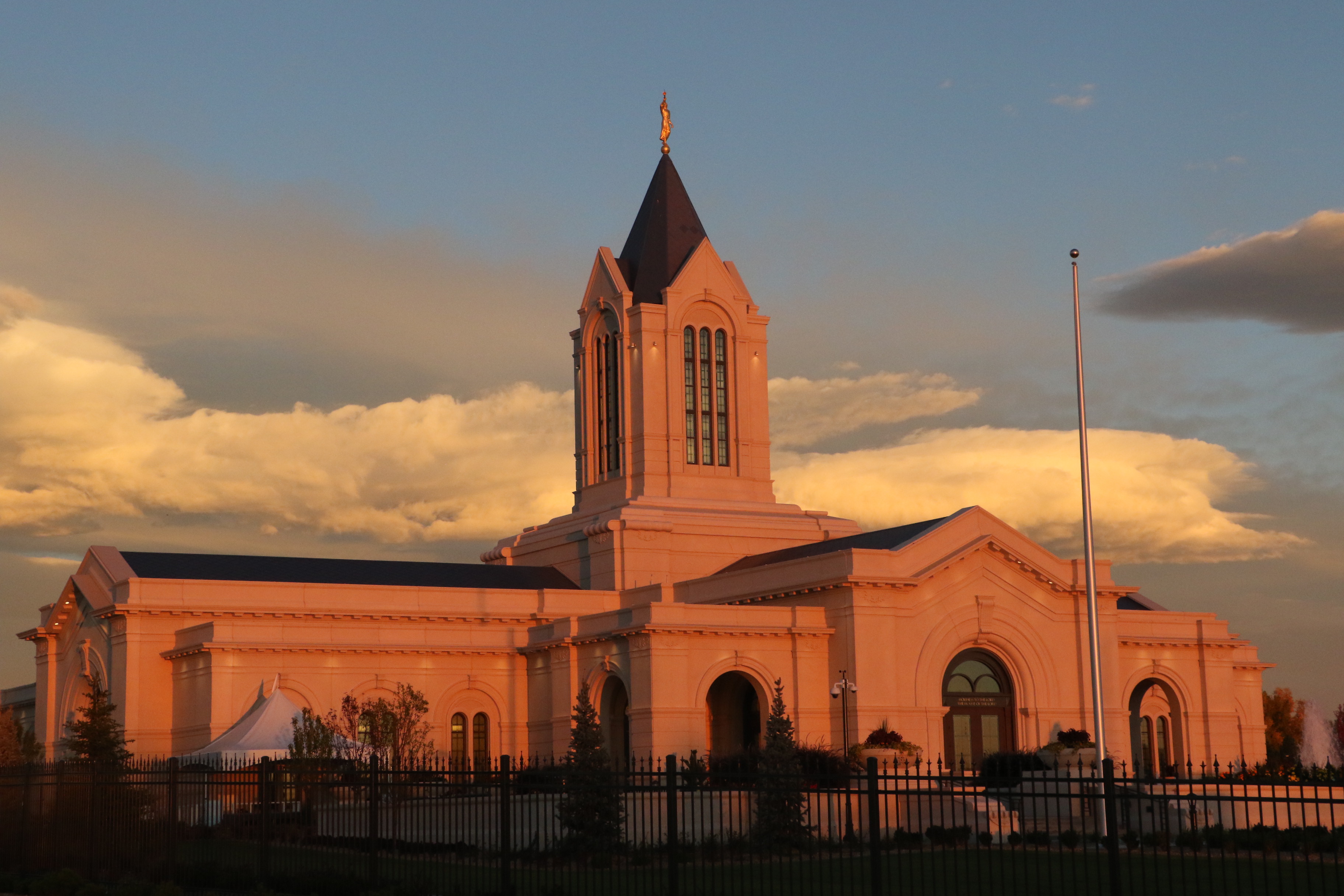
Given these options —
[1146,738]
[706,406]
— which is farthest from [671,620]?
[1146,738]

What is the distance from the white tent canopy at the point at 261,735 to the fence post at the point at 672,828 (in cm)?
2467

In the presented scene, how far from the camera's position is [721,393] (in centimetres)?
6850

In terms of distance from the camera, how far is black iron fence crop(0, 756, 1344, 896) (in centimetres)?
2167

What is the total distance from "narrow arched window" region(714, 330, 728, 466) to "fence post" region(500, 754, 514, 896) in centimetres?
4504

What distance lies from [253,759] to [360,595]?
1498cm

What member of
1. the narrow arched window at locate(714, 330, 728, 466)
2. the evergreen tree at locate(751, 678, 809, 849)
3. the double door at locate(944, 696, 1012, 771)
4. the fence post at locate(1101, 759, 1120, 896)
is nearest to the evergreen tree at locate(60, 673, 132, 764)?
the evergreen tree at locate(751, 678, 809, 849)

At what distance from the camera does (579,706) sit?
39.0 metres

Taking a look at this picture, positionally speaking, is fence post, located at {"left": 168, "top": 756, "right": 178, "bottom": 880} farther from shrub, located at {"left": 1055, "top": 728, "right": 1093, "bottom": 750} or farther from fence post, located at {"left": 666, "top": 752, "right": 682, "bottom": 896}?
shrub, located at {"left": 1055, "top": 728, "right": 1093, "bottom": 750}

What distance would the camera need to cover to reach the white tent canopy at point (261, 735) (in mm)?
45938

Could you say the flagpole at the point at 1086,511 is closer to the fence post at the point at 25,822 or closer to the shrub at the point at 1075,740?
the shrub at the point at 1075,740

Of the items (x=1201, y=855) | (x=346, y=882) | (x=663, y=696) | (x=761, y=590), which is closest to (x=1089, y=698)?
(x=761, y=590)

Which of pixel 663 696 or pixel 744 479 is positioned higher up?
pixel 744 479

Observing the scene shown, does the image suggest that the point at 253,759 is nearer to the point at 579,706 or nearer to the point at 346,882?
the point at 579,706

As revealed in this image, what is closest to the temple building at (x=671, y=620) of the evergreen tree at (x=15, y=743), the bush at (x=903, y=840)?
the evergreen tree at (x=15, y=743)
